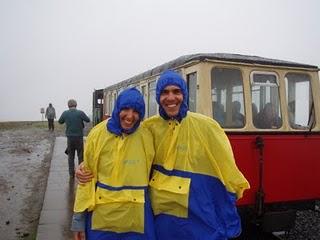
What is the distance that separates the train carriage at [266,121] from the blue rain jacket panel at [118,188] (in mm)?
3053

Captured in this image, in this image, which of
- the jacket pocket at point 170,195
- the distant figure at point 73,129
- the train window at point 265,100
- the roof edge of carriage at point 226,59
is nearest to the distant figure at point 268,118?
the train window at point 265,100

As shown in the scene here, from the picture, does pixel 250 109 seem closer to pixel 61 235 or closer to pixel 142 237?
pixel 61 235

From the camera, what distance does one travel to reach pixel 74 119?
1057 centimetres

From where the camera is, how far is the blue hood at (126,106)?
313cm

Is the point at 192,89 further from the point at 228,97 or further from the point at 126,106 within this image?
the point at 126,106

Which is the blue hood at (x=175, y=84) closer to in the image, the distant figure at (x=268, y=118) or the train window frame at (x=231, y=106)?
the train window frame at (x=231, y=106)

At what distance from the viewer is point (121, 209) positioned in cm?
305

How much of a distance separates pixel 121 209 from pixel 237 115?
12.1ft

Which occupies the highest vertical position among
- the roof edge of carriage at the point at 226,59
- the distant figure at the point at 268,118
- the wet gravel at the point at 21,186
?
the roof edge of carriage at the point at 226,59

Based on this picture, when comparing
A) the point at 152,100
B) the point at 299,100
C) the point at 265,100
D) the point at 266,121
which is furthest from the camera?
the point at 152,100

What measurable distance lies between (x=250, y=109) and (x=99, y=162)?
377 cm

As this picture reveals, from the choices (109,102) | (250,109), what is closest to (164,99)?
(250,109)

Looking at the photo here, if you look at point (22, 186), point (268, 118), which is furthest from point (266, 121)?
point (22, 186)

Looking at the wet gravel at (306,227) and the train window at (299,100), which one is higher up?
the train window at (299,100)
